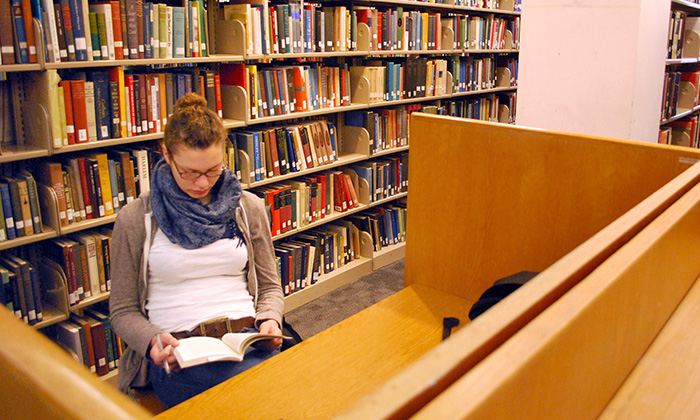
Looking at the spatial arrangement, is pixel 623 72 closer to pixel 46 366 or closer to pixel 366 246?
pixel 366 246

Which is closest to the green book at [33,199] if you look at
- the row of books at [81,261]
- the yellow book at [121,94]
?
the row of books at [81,261]

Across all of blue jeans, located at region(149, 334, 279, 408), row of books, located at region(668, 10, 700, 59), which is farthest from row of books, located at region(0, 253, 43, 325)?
row of books, located at region(668, 10, 700, 59)

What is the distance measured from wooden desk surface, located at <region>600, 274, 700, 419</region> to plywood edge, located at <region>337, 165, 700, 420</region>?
0.34 meters

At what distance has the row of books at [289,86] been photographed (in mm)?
3031

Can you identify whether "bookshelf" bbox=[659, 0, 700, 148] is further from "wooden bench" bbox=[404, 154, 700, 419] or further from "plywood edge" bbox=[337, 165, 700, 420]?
"plywood edge" bbox=[337, 165, 700, 420]

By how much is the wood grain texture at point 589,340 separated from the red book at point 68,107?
217 centimetres

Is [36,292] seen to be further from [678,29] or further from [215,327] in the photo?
[678,29]

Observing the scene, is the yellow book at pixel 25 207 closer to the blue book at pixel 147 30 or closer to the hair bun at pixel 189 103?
the blue book at pixel 147 30

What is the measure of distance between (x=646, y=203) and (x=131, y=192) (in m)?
2.17

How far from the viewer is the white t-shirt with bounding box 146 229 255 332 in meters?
1.60

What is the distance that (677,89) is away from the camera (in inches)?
182

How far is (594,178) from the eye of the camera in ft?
5.08

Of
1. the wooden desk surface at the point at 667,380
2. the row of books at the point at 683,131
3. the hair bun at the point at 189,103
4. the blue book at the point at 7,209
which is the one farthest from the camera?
the row of books at the point at 683,131

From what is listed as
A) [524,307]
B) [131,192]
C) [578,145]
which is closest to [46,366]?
[524,307]
